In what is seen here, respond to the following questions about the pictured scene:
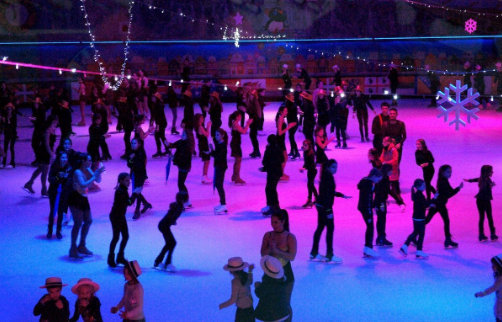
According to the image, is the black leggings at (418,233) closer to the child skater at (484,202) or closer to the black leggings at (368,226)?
the black leggings at (368,226)

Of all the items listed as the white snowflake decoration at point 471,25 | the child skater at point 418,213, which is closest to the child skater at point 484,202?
the child skater at point 418,213

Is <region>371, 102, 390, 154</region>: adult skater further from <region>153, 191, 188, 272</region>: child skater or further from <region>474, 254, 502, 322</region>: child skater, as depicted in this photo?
<region>474, 254, 502, 322</region>: child skater

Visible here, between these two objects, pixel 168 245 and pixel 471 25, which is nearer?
pixel 168 245

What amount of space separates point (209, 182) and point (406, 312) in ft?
21.7

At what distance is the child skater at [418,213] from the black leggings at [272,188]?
7.55 ft

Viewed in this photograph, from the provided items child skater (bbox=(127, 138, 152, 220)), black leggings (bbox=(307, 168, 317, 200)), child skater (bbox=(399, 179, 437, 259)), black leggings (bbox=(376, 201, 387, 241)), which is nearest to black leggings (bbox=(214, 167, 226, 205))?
child skater (bbox=(127, 138, 152, 220))

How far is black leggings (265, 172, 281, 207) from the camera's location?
10531 mm

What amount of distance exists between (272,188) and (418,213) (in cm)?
251

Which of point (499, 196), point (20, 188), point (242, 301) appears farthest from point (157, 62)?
point (242, 301)

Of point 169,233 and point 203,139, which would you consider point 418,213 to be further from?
point 203,139

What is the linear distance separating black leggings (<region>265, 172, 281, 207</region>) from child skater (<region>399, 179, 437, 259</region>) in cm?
Answer: 230

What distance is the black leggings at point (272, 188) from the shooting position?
10.5 m

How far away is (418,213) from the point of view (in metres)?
8.76

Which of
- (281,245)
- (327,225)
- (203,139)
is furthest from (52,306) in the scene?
(203,139)
